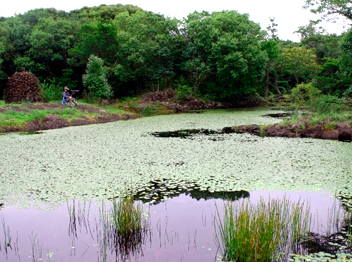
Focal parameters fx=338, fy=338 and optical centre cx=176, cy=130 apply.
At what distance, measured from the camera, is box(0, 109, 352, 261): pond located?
434 centimetres

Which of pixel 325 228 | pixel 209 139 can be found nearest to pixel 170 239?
pixel 325 228

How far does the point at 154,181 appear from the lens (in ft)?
22.1

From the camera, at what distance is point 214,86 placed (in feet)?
87.4

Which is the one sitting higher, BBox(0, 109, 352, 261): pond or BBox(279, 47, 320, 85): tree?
BBox(279, 47, 320, 85): tree

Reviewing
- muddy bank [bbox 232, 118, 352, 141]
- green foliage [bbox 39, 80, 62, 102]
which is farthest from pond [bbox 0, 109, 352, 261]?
green foliage [bbox 39, 80, 62, 102]

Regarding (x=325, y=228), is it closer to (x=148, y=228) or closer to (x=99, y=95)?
(x=148, y=228)

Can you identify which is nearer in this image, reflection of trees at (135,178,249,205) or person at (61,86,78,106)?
reflection of trees at (135,178,249,205)

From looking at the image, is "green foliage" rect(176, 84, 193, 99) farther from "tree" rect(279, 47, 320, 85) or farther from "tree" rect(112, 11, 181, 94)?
"tree" rect(279, 47, 320, 85)

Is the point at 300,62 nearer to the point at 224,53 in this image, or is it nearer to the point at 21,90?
the point at 224,53

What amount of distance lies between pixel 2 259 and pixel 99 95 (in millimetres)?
19156

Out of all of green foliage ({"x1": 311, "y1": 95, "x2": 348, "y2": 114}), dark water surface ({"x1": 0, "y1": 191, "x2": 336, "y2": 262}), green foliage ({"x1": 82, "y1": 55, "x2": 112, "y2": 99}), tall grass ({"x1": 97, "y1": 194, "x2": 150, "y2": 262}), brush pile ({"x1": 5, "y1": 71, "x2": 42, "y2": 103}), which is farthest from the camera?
green foliage ({"x1": 82, "y1": 55, "x2": 112, "y2": 99})

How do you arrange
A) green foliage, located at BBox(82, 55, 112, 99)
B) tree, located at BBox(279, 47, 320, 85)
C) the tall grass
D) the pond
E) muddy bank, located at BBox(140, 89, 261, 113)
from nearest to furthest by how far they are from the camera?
the tall grass, the pond, green foliage, located at BBox(82, 55, 112, 99), muddy bank, located at BBox(140, 89, 261, 113), tree, located at BBox(279, 47, 320, 85)

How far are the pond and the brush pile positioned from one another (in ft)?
26.0

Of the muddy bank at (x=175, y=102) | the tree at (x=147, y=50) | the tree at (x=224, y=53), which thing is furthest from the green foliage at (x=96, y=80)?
the tree at (x=224, y=53)
